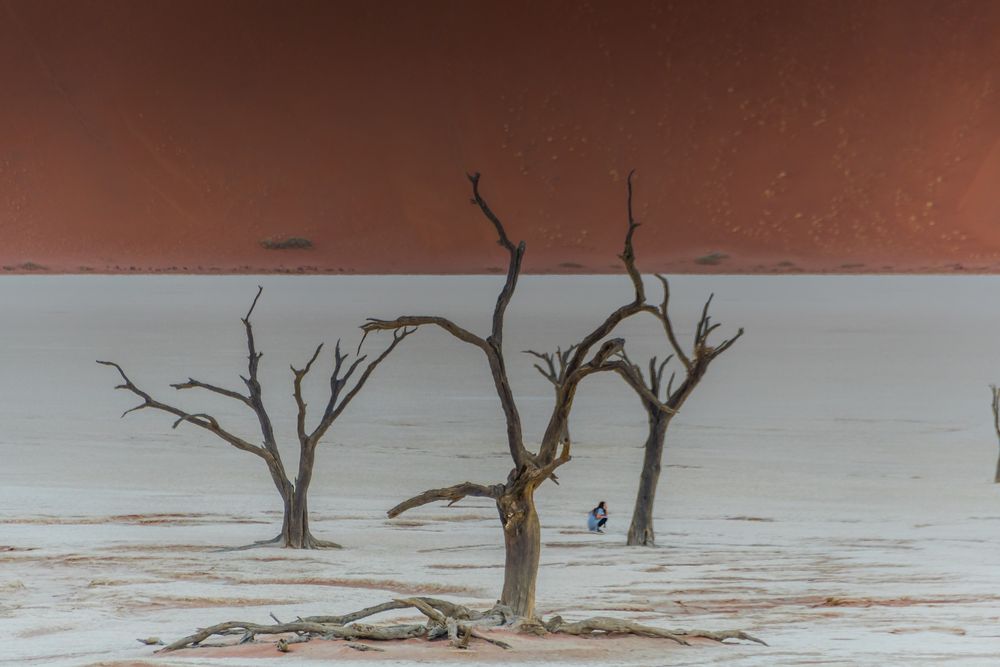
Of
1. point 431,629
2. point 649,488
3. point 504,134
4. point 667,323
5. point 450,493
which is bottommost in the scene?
point 431,629

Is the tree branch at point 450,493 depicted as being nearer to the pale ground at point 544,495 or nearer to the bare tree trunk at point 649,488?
the pale ground at point 544,495

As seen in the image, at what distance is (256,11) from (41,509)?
38130mm

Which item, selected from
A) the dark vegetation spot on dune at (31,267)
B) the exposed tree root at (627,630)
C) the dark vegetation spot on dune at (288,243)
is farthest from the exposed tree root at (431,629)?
the dark vegetation spot on dune at (31,267)

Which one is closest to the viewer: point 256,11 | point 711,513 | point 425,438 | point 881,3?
point 711,513

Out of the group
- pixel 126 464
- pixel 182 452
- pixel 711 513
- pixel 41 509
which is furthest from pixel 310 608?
pixel 182 452

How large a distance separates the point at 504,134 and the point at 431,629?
3769 centimetres

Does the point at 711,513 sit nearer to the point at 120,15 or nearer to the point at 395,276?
the point at 395,276

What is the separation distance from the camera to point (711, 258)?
38.8m

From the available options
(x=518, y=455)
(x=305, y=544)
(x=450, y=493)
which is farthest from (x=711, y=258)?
(x=450, y=493)

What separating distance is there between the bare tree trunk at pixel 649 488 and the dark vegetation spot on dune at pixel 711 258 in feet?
95.3

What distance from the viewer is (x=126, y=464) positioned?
13.9 meters

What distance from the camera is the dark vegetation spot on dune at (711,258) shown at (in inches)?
1527

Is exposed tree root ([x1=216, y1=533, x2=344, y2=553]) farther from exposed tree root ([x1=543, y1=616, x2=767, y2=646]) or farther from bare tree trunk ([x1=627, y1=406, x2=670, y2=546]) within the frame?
exposed tree root ([x1=543, y1=616, x2=767, y2=646])

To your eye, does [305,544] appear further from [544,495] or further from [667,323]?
[544,495]
